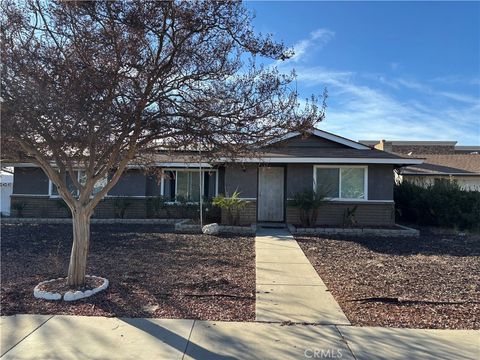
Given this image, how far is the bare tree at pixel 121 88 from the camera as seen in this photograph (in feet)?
17.3

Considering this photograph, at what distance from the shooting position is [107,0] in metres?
5.39

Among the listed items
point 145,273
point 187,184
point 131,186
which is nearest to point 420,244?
point 145,273

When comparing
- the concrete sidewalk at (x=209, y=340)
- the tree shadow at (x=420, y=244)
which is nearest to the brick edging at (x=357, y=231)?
the tree shadow at (x=420, y=244)

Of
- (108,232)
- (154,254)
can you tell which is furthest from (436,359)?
(108,232)

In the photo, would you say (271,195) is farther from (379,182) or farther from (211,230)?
(211,230)

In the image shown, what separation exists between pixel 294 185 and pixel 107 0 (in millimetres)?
12102

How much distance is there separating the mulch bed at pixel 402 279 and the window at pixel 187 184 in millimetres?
6731

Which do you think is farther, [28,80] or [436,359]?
[28,80]

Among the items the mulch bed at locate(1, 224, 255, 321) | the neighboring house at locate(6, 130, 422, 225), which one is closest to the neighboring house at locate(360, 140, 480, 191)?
the neighboring house at locate(6, 130, 422, 225)

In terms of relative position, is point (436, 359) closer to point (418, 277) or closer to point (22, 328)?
point (418, 277)

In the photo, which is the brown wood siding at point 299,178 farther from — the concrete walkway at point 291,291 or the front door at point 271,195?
the concrete walkway at point 291,291

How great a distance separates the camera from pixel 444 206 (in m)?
16.1

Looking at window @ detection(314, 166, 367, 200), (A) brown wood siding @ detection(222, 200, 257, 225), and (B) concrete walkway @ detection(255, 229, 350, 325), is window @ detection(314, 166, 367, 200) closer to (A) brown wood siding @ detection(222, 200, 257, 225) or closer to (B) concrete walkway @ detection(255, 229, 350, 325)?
(A) brown wood siding @ detection(222, 200, 257, 225)

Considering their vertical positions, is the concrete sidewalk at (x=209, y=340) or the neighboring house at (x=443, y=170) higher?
the neighboring house at (x=443, y=170)
